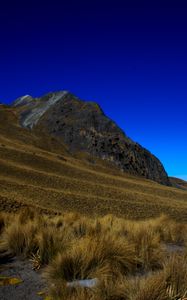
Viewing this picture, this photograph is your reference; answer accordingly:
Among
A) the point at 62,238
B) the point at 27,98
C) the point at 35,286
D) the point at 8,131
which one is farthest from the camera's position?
the point at 27,98

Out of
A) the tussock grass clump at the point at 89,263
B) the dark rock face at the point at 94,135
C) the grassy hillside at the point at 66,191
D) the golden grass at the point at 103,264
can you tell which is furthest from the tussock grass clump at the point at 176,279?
the dark rock face at the point at 94,135

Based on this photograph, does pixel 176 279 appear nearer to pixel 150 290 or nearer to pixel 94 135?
pixel 150 290

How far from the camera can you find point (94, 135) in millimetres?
63406

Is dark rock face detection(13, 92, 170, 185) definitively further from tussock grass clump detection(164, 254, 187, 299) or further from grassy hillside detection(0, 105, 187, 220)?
tussock grass clump detection(164, 254, 187, 299)

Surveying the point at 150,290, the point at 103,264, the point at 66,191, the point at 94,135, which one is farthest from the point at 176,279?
the point at 94,135

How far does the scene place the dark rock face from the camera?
62344mm

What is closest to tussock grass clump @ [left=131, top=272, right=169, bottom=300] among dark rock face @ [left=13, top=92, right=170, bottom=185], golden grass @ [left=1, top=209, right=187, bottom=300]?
golden grass @ [left=1, top=209, right=187, bottom=300]

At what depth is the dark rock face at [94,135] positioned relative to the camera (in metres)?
62.3

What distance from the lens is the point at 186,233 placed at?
454 inches

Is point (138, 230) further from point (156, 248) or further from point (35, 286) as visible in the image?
point (35, 286)

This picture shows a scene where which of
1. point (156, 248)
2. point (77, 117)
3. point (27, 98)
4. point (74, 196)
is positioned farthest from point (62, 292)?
point (27, 98)

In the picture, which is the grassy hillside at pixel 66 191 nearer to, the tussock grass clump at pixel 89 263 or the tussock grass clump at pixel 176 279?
the tussock grass clump at pixel 89 263

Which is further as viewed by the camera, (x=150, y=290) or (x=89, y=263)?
(x=89, y=263)

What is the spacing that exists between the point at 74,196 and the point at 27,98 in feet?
203
